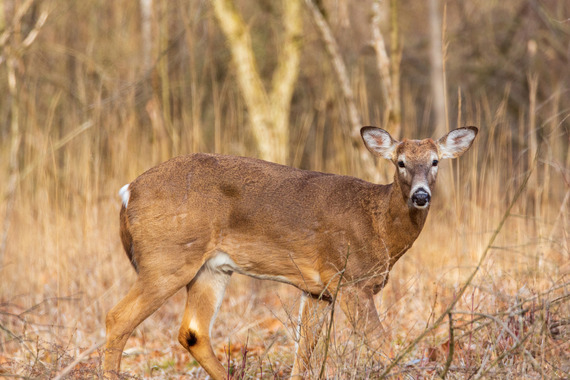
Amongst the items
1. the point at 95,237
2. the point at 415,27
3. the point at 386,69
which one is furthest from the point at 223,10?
the point at 415,27

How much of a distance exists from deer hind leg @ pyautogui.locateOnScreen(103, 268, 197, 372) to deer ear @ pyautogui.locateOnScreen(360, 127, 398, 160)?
1327 millimetres

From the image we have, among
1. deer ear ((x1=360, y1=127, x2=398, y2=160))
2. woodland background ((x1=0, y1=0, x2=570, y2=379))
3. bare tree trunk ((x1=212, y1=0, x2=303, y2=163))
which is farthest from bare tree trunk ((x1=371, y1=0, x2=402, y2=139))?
deer ear ((x1=360, y1=127, x2=398, y2=160))

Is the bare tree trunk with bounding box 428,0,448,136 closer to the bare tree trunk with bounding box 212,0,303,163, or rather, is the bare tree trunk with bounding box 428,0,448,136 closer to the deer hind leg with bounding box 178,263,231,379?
the bare tree trunk with bounding box 212,0,303,163

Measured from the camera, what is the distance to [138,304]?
13.9 feet

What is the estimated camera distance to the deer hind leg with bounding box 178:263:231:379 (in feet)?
15.1

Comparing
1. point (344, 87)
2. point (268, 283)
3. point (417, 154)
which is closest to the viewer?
point (417, 154)

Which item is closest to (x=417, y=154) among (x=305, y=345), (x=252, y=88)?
(x=305, y=345)

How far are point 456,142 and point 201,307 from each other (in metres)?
1.90

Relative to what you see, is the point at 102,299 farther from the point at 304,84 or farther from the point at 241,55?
the point at 304,84

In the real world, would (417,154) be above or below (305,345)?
above

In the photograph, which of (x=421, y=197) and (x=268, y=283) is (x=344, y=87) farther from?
(x=421, y=197)

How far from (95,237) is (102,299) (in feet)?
2.28

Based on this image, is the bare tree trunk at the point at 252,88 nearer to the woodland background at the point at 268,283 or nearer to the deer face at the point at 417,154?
the woodland background at the point at 268,283

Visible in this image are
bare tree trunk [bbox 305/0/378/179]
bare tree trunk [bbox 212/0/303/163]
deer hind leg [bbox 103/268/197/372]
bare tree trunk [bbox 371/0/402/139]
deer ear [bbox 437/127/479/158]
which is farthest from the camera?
bare tree trunk [bbox 212/0/303/163]
